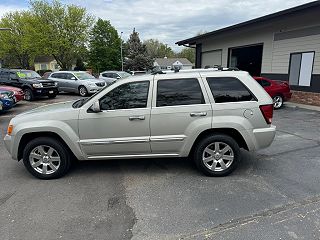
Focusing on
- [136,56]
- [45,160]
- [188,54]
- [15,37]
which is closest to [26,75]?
[45,160]

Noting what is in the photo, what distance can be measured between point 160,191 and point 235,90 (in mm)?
2066

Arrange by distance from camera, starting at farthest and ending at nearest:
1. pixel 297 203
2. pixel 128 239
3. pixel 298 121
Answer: pixel 298 121 → pixel 297 203 → pixel 128 239

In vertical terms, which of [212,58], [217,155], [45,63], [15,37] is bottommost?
[217,155]

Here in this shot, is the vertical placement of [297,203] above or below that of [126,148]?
below

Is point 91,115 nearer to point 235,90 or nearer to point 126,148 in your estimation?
point 126,148

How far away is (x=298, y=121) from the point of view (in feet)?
28.3

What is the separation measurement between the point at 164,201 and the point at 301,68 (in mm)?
11918

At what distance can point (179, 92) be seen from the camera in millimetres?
4102

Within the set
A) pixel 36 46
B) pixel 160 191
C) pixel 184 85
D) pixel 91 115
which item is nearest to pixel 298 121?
pixel 184 85

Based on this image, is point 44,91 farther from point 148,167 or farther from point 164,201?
point 164,201

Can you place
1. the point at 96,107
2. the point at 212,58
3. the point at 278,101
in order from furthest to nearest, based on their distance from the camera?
the point at 212,58 → the point at 278,101 → the point at 96,107

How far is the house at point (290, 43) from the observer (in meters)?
11.5

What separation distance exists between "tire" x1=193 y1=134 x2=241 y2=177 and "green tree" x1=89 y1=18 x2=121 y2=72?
5114 centimetres

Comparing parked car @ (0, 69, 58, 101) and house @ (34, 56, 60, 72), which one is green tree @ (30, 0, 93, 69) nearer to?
parked car @ (0, 69, 58, 101)
